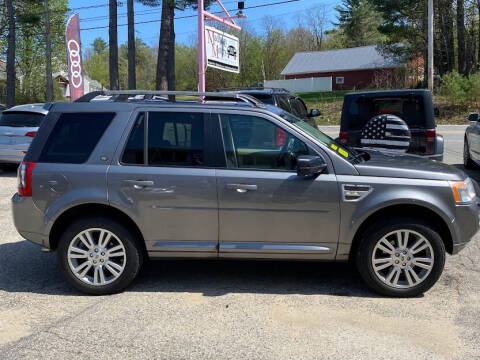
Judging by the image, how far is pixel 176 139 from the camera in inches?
182

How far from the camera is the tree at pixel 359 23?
6738cm

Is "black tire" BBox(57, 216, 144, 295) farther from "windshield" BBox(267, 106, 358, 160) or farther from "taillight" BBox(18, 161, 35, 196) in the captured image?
"windshield" BBox(267, 106, 358, 160)

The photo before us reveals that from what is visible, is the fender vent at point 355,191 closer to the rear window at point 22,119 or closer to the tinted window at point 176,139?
the tinted window at point 176,139

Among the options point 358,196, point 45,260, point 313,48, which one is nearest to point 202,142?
point 358,196

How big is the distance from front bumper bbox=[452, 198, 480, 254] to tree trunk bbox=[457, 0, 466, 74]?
1296 inches

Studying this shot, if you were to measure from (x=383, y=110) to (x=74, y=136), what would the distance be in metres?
5.60

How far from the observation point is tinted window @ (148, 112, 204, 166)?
15.0ft

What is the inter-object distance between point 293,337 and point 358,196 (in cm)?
137

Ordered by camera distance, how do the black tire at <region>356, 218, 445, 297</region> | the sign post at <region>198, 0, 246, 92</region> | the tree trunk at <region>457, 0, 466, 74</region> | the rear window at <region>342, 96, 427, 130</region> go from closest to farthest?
the black tire at <region>356, 218, 445, 297</region>, the rear window at <region>342, 96, 427, 130</region>, the sign post at <region>198, 0, 246, 92</region>, the tree trunk at <region>457, 0, 466, 74</region>

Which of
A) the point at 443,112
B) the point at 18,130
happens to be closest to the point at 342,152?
the point at 18,130

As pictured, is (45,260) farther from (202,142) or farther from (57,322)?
(202,142)

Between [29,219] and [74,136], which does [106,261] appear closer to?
[29,219]

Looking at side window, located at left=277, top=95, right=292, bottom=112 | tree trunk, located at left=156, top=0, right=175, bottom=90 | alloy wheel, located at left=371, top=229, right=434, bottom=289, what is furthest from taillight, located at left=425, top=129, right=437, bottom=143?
tree trunk, located at left=156, top=0, right=175, bottom=90

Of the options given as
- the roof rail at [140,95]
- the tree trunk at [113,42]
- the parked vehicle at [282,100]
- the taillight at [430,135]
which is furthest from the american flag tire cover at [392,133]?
the tree trunk at [113,42]
